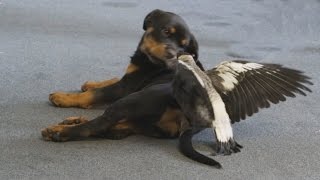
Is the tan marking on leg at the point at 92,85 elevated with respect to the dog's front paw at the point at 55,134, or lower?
lower

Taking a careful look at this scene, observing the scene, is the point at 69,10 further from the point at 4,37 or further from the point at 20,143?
the point at 20,143

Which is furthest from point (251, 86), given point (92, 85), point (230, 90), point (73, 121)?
point (92, 85)

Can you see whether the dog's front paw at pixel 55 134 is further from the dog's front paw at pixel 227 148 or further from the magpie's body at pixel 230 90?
the dog's front paw at pixel 227 148

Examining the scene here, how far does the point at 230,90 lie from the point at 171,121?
0.67 ft

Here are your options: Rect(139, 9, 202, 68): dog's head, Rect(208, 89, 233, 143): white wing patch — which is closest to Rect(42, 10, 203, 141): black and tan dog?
Rect(139, 9, 202, 68): dog's head

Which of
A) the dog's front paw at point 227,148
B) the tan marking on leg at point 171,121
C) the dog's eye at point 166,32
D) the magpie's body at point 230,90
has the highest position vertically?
the dog's eye at point 166,32

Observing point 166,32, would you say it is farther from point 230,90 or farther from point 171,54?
point 230,90

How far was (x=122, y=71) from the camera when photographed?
2.64 metres

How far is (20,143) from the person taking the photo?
1842mm

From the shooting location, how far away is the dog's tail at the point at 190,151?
175 cm

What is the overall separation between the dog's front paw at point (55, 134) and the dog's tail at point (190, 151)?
0.34 metres

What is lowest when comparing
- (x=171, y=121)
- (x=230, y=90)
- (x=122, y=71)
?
(x=122, y=71)

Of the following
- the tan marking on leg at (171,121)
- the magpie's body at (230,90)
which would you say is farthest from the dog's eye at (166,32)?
the tan marking on leg at (171,121)

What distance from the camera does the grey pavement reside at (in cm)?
174
